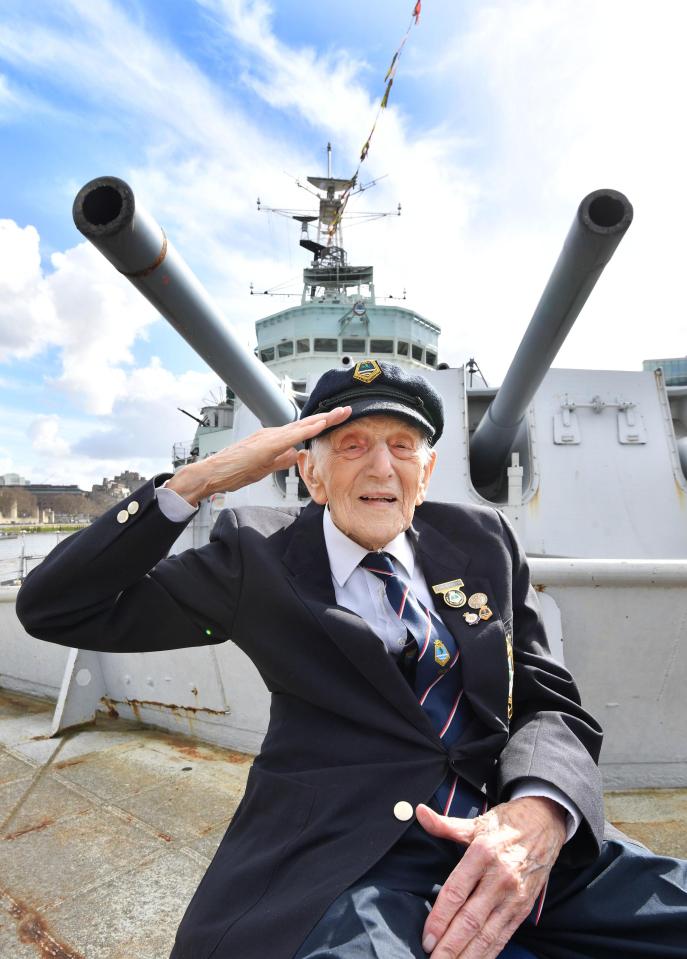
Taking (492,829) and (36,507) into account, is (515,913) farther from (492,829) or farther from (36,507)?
(36,507)

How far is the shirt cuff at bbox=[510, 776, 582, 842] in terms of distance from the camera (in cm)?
111

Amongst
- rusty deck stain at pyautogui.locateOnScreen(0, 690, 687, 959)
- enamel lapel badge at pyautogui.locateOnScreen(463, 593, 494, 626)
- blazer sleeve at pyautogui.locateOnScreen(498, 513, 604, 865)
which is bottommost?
rusty deck stain at pyautogui.locateOnScreen(0, 690, 687, 959)

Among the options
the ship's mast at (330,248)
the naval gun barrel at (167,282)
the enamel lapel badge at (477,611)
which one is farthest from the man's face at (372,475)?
the ship's mast at (330,248)

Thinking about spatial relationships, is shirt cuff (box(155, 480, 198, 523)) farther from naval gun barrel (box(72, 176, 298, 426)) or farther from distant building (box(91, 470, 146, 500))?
distant building (box(91, 470, 146, 500))

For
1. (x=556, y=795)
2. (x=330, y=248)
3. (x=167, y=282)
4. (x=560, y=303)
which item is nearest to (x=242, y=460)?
(x=556, y=795)

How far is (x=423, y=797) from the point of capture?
1.12m

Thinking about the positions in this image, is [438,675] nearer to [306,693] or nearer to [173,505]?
[306,693]

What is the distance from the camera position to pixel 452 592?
1.34 metres

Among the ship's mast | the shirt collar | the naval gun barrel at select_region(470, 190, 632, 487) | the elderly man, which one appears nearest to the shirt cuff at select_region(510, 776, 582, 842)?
the elderly man

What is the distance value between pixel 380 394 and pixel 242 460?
324mm

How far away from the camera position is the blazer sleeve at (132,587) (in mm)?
1213

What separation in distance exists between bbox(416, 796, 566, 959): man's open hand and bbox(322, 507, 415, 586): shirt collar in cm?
46

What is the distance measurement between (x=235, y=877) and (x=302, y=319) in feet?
33.8

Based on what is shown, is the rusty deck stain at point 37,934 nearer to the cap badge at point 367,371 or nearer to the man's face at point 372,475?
the man's face at point 372,475
